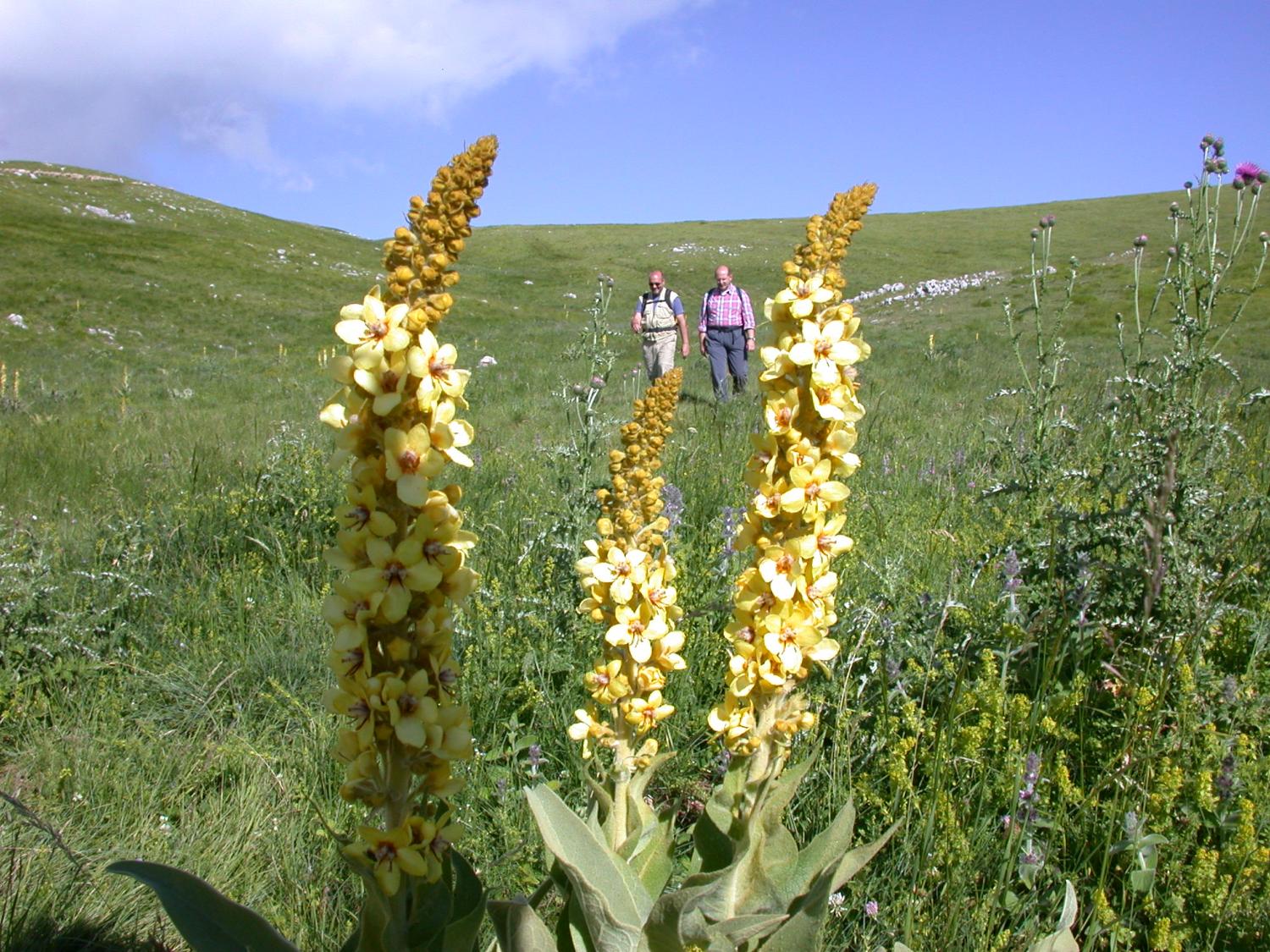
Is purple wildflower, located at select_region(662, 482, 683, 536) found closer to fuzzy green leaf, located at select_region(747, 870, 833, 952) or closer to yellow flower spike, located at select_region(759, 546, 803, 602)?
yellow flower spike, located at select_region(759, 546, 803, 602)

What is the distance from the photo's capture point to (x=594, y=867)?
5.67ft

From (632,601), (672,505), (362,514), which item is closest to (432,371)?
(362,514)

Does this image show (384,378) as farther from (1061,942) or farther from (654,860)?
(1061,942)

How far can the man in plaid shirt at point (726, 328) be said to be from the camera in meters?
13.4

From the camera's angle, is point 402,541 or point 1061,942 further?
point 1061,942

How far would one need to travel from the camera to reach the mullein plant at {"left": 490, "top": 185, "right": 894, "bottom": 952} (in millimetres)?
1702

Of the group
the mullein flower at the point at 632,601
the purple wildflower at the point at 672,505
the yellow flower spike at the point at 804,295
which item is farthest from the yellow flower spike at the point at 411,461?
the purple wildflower at the point at 672,505

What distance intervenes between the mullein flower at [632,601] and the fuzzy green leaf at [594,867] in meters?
0.27

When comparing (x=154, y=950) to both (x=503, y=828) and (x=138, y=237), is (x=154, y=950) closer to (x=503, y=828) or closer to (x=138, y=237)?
(x=503, y=828)

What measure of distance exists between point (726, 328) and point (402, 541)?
488 inches

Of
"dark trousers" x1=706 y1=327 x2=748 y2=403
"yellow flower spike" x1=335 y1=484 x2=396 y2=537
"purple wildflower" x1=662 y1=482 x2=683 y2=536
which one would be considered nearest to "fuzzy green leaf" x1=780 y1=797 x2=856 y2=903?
"yellow flower spike" x1=335 y1=484 x2=396 y2=537

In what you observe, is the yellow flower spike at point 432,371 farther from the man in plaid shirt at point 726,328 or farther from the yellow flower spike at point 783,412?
the man in plaid shirt at point 726,328

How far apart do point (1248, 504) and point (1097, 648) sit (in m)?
0.97

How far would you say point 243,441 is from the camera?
8.65m
